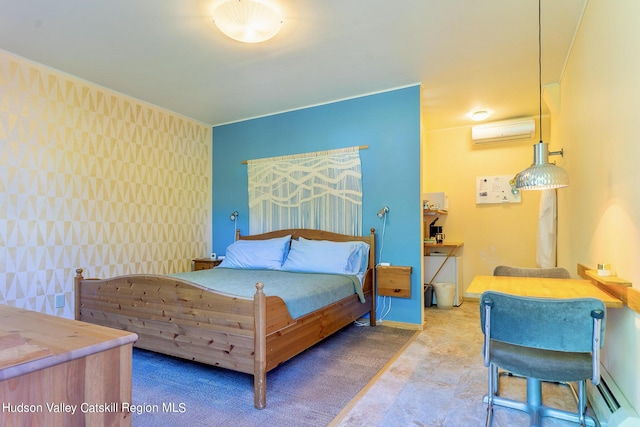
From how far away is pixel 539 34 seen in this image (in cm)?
267

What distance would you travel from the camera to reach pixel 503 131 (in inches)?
178

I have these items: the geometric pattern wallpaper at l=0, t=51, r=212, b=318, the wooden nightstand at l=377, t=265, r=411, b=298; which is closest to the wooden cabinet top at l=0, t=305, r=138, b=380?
the geometric pattern wallpaper at l=0, t=51, r=212, b=318

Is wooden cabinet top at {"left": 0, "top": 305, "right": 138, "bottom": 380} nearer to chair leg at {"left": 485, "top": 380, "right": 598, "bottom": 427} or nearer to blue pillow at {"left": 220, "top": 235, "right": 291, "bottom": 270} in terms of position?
chair leg at {"left": 485, "top": 380, "right": 598, "bottom": 427}

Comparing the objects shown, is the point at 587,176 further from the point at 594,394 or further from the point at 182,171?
the point at 182,171

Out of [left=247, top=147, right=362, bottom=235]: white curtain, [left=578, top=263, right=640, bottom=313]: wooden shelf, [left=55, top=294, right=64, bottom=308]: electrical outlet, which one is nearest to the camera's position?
[left=578, top=263, right=640, bottom=313]: wooden shelf

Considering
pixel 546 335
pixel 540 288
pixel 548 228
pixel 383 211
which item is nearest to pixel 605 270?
pixel 540 288

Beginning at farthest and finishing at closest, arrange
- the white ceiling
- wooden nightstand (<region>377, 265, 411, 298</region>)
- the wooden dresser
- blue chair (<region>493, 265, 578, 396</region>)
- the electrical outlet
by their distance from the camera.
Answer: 1. wooden nightstand (<region>377, 265, 411, 298</region>)
2. the electrical outlet
3. blue chair (<region>493, 265, 578, 396</region>)
4. the white ceiling
5. the wooden dresser

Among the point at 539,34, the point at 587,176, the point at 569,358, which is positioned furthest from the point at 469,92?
the point at 569,358

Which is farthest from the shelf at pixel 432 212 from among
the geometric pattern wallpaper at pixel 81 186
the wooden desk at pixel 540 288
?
the geometric pattern wallpaper at pixel 81 186

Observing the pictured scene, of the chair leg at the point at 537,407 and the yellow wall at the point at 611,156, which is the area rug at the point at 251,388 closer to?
the chair leg at the point at 537,407

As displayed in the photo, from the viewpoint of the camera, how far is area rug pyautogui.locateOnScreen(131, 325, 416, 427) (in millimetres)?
1896

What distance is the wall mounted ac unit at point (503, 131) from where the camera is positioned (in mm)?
4410

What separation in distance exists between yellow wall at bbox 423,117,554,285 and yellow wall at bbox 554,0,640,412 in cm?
186

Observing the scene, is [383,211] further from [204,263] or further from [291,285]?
[204,263]
